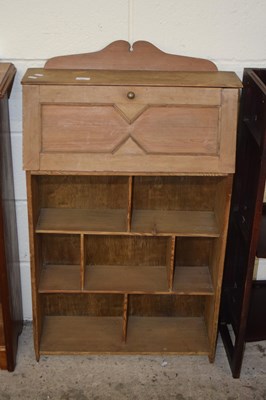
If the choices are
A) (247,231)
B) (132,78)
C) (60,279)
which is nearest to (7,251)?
(60,279)

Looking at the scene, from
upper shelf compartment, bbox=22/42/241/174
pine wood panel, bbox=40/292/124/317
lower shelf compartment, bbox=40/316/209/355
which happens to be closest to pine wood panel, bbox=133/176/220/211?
upper shelf compartment, bbox=22/42/241/174

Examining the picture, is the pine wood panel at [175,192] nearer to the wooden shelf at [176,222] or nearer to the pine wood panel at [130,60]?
the wooden shelf at [176,222]

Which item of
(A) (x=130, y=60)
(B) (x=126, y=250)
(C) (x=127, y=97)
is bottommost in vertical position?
(B) (x=126, y=250)

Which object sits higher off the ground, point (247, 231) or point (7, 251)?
point (247, 231)

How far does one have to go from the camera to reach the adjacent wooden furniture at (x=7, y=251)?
2510 millimetres

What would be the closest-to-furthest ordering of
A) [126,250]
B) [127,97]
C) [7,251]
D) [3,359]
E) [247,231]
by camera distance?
1. [127,97]
2. [247,231]
3. [7,251]
4. [3,359]
5. [126,250]

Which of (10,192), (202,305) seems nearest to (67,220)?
(10,192)

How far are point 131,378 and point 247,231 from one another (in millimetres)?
923

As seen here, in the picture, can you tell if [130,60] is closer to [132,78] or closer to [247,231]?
[132,78]

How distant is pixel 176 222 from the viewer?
2.73m

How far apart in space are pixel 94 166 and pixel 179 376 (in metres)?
1.14

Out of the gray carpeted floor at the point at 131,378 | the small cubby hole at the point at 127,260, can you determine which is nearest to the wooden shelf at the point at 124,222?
the small cubby hole at the point at 127,260

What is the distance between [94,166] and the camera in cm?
243

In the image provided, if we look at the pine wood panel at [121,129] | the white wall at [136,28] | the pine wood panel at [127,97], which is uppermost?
the white wall at [136,28]
